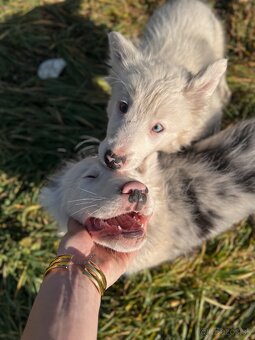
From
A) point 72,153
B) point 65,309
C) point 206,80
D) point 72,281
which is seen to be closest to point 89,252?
point 72,281

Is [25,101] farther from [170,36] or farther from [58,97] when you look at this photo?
[170,36]

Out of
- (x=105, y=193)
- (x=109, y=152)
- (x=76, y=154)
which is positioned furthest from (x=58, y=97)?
(x=105, y=193)

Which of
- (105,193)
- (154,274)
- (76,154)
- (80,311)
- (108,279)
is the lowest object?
(154,274)

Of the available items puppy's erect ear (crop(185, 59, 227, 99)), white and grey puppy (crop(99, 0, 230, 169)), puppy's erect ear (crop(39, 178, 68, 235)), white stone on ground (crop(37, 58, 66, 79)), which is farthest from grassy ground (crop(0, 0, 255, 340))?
puppy's erect ear (crop(185, 59, 227, 99))

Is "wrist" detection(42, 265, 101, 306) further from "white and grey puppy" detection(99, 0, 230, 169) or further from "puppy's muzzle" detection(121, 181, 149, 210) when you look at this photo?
"white and grey puppy" detection(99, 0, 230, 169)

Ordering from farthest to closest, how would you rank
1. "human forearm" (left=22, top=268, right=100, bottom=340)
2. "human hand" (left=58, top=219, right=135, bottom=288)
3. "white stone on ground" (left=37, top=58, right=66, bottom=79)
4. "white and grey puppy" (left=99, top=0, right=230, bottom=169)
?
"white stone on ground" (left=37, top=58, right=66, bottom=79), "white and grey puppy" (left=99, top=0, right=230, bottom=169), "human hand" (left=58, top=219, right=135, bottom=288), "human forearm" (left=22, top=268, right=100, bottom=340)

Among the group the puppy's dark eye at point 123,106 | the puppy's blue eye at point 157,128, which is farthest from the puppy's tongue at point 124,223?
the puppy's dark eye at point 123,106

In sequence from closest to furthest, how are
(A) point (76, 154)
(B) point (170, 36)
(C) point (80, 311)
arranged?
(C) point (80, 311) < (B) point (170, 36) < (A) point (76, 154)
